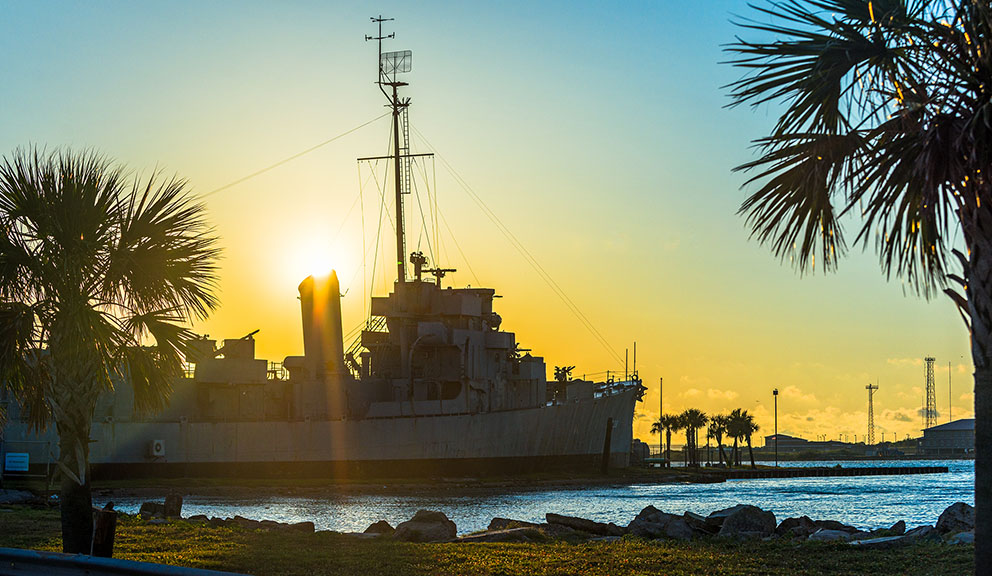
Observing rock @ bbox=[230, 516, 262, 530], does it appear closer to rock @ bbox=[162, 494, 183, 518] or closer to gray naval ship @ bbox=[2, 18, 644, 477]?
rock @ bbox=[162, 494, 183, 518]

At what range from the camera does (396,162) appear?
64.2 metres

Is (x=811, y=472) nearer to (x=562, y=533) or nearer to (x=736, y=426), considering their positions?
(x=736, y=426)

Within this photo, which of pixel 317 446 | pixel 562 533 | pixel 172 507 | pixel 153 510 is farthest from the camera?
pixel 317 446

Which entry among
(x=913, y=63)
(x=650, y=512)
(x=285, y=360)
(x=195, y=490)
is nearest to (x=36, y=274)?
(x=913, y=63)

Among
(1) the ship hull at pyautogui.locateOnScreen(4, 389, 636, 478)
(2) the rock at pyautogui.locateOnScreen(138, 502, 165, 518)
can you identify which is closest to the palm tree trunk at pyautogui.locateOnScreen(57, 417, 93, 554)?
(2) the rock at pyautogui.locateOnScreen(138, 502, 165, 518)

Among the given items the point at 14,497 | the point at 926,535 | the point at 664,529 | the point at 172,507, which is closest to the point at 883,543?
the point at 926,535

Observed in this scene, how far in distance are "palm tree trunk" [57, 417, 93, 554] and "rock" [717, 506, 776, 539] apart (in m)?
11.6

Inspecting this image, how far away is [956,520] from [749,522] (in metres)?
3.75

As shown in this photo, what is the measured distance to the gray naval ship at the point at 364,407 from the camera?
50406 mm

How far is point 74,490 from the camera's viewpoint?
11984 mm

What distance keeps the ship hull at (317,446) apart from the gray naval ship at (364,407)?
6 cm

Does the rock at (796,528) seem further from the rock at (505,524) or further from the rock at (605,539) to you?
the rock at (505,524)

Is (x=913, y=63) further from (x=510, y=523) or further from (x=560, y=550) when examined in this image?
(x=510, y=523)

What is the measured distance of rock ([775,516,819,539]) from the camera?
64.4ft
